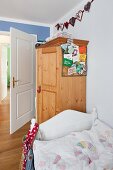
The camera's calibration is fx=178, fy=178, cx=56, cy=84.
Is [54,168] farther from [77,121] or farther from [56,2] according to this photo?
[56,2]

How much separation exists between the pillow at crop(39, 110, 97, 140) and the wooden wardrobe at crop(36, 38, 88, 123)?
0.28m

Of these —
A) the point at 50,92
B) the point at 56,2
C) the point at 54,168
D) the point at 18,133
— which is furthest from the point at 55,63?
the point at 18,133

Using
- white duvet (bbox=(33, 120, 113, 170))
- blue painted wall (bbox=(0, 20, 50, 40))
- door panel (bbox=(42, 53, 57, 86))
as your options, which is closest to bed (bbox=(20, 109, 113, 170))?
white duvet (bbox=(33, 120, 113, 170))

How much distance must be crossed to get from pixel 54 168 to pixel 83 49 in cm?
150

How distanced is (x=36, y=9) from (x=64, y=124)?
6.62ft

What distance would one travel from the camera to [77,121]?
1.97m

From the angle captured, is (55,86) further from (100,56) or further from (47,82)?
(100,56)

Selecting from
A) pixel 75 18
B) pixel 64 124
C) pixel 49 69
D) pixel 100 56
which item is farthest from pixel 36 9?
pixel 64 124

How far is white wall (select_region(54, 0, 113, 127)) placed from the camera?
2.02 m

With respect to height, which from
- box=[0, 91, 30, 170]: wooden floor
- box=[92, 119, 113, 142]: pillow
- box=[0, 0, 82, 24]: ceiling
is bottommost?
box=[0, 91, 30, 170]: wooden floor

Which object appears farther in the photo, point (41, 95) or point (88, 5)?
point (41, 95)

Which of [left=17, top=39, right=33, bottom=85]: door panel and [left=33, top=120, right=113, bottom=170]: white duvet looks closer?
[left=33, top=120, right=113, bottom=170]: white duvet

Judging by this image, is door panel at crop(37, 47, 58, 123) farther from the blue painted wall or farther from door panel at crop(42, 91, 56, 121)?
the blue painted wall

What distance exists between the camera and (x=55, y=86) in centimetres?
224
